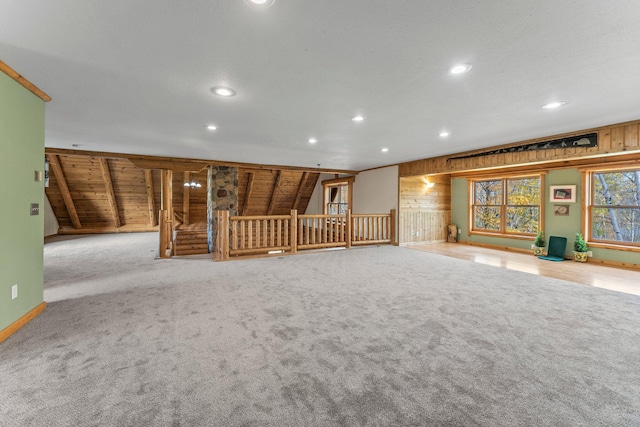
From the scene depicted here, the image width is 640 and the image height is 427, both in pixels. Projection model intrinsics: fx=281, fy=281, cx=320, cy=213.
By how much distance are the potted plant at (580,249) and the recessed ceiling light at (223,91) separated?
23.2ft

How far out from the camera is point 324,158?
6.97 meters

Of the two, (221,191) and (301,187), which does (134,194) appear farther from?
(301,187)

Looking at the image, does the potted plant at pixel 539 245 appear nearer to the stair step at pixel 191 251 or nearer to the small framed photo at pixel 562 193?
the small framed photo at pixel 562 193

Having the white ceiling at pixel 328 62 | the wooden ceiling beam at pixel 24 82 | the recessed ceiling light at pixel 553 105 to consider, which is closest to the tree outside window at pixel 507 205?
the white ceiling at pixel 328 62

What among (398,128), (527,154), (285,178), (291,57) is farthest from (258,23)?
(285,178)

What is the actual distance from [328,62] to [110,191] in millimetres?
9958

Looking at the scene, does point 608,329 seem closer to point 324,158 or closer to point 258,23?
point 258,23

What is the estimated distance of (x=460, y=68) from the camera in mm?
2332

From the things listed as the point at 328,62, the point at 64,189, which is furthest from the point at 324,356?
the point at 64,189

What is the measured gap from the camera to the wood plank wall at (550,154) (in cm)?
380

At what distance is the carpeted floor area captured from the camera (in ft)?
5.09

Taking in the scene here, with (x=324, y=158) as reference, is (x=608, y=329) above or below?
below

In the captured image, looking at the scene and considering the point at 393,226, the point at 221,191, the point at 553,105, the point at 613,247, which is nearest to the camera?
the point at 553,105

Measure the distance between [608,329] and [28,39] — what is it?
524cm
